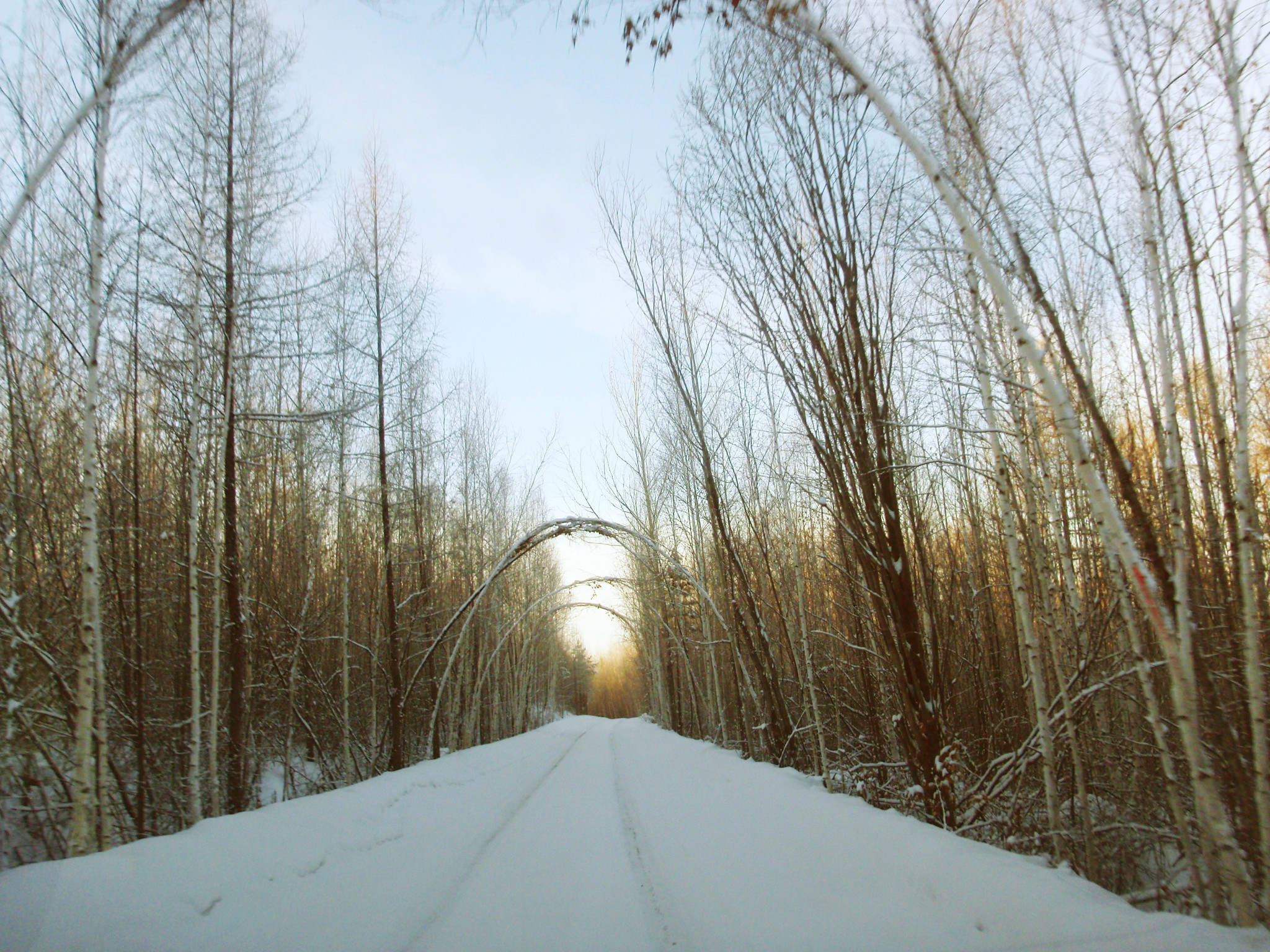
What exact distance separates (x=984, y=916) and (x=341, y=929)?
118 inches

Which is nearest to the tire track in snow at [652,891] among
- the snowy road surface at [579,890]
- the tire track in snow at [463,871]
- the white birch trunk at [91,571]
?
the snowy road surface at [579,890]

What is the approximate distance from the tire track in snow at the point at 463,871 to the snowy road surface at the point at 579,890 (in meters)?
0.02

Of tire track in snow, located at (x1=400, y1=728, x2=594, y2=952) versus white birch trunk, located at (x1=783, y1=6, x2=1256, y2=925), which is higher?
white birch trunk, located at (x1=783, y1=6, x2=1256, y2=925)

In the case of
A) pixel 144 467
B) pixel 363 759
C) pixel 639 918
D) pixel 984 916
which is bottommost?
pixel 363 759

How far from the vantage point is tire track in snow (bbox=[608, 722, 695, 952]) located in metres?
2.79

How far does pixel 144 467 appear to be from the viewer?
828cm

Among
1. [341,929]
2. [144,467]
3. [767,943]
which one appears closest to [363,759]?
A: [144,467]

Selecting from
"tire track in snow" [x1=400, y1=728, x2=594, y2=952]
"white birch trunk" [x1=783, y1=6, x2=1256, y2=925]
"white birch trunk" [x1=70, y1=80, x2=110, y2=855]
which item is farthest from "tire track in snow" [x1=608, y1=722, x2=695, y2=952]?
"white birch trunk" [x1=70, y1=80, x2=110, y2=855]

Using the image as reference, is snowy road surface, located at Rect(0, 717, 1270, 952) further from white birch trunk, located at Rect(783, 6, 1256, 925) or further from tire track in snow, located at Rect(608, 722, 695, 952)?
white birch trunk, located at Rect(783, 6, 1256, 925)

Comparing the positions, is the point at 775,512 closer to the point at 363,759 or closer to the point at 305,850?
the point at 305,850

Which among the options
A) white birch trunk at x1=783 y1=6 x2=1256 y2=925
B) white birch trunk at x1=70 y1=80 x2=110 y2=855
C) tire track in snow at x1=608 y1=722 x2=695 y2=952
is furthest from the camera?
white birch trunk at x1=70 y1=80 x2=110 y2=855

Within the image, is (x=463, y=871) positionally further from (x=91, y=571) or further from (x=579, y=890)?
(x=91, y=571)

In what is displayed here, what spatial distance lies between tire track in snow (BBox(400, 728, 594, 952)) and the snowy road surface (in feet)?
0.08

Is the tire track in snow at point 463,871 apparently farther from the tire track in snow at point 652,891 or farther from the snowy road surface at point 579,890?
the tire track in snow at point 652,891
